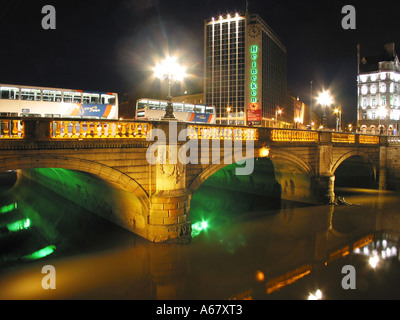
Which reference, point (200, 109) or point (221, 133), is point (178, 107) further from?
point (221, 133)

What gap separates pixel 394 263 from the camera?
10172mm

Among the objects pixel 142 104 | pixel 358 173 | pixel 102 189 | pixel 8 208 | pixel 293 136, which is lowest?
pixel 8 208

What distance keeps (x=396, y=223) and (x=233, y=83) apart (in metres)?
52.6

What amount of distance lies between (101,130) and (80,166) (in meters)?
1.40

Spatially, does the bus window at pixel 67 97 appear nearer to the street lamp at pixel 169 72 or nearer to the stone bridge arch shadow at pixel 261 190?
A: the street lamp at pixel 169 72

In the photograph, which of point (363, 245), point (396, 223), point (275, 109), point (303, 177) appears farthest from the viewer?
point (275, 109)

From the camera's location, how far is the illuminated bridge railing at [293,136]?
1498cm

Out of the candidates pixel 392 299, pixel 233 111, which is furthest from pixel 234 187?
pixel 233 111

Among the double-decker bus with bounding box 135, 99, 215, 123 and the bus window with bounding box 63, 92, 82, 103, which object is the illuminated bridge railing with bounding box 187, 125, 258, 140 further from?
the bus window with bounding box 63, 92, 82, 103

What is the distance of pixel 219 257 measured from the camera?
1040 centimetres

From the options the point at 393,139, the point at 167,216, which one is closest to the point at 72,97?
the point at 167,216

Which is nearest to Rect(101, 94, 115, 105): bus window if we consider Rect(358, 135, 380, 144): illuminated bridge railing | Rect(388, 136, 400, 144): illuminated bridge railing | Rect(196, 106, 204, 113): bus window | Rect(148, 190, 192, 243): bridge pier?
Rect(196, 106, 204, 113): bus window

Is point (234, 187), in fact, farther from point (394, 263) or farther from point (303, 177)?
point (394, 263)

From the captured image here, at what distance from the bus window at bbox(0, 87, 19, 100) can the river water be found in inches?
278
